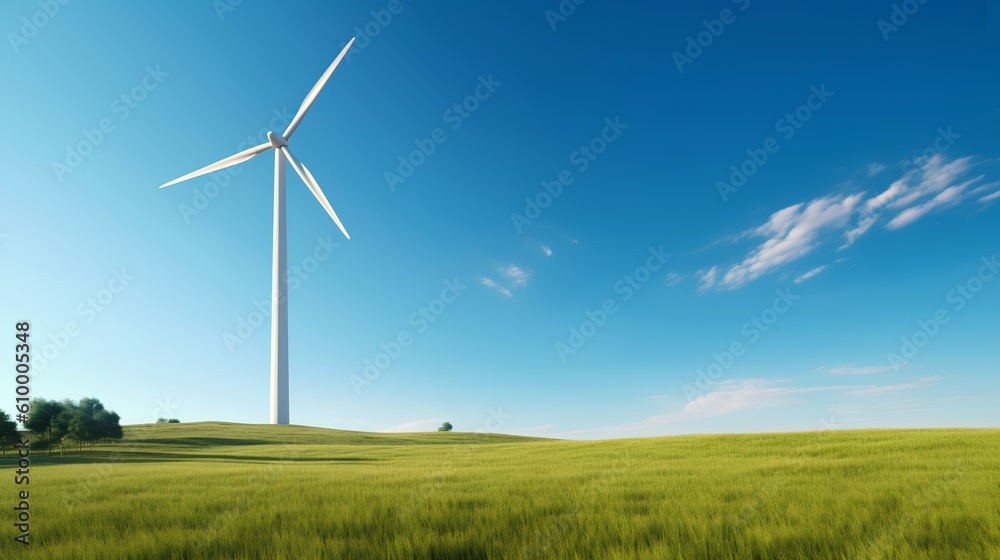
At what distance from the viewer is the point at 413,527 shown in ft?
25.3

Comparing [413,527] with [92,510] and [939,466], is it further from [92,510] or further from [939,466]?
[939,466]

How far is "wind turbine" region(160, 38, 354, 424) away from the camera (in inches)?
2534

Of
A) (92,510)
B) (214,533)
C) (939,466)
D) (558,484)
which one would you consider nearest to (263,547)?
(214,533)

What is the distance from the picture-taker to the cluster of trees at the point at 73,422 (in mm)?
52750

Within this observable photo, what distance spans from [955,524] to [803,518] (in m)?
1.87

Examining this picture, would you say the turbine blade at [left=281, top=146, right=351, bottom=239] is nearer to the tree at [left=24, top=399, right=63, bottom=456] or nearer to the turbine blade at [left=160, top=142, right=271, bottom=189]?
the turbine blade at [left=160, top=142, right=271, bottom=189]

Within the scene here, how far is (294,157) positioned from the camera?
6481cm

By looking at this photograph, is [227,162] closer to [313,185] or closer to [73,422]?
[313,185]

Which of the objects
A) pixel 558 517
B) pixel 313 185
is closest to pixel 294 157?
pixel 313 185

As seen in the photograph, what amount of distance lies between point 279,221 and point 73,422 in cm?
3229

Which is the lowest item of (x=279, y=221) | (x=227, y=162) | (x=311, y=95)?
(x=279, y=221)

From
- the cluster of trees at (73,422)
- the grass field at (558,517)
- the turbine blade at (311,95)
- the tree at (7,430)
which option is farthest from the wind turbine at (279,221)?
the grass field at (558,517)

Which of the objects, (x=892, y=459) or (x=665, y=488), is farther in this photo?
(x=892, y=459)

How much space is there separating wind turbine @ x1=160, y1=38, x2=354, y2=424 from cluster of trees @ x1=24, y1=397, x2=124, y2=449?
1883cm
